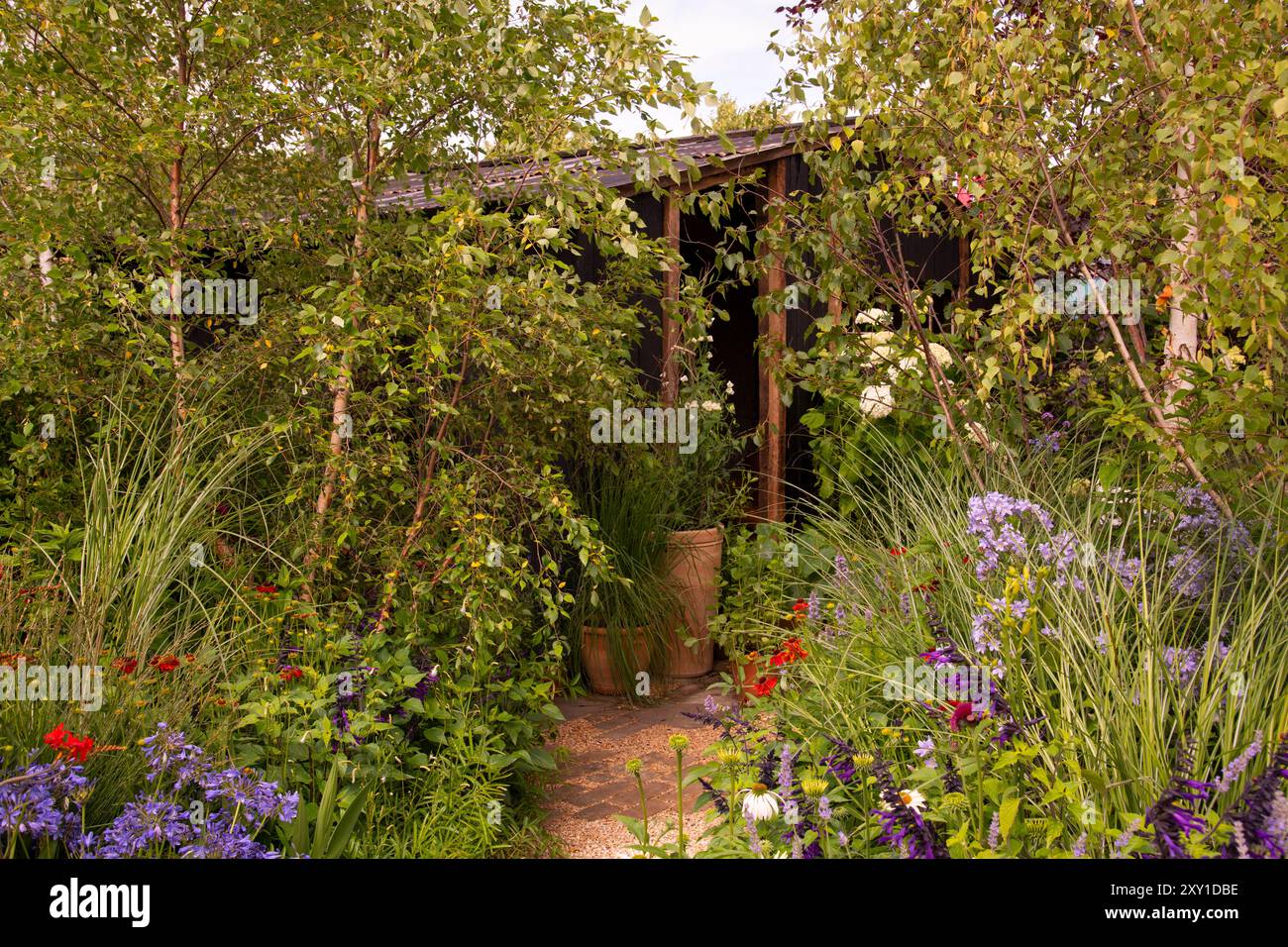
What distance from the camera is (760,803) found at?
2561 mm

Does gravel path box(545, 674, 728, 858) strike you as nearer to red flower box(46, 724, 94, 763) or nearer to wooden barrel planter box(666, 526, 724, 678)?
wooden barrel planter box(666, 526, 724, 678)

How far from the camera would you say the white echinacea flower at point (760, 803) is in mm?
2551

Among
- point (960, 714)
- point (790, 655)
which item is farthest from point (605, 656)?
point (960, 714)

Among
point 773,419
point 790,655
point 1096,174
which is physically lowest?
point 790,655

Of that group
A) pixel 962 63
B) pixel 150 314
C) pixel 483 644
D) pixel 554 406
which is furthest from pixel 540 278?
pixel 962 63

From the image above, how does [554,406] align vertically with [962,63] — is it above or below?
below

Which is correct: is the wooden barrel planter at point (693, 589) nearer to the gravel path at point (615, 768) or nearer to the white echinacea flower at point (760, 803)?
the gravel path at point (615, 768)

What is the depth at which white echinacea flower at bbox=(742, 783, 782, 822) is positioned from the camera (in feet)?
8.37

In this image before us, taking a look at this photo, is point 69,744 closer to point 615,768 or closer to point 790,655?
point 790,655
